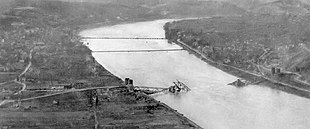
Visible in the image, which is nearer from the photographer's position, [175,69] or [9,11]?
[175,69]

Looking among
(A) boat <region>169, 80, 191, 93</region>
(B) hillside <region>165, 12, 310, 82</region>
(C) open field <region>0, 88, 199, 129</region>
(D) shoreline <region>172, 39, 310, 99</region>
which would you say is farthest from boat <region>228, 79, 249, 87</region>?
(C) open field <region>0, 88, 199, 129</region>

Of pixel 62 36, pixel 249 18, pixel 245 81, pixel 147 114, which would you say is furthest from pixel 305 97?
pixel 249 18

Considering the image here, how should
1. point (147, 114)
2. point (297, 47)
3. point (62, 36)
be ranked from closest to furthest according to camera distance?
point (147, 114) → point (297, 47) → point (62, 36)

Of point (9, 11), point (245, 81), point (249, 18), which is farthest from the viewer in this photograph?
point (249, 18)

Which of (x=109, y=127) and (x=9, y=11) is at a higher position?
(x=9, y=11)

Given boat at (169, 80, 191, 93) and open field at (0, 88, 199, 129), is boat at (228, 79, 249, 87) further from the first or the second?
open field at (0, 88, 199, 129)

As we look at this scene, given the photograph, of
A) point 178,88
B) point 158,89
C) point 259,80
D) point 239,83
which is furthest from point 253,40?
point 158,89

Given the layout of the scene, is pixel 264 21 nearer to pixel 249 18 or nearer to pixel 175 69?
pixel 249 18
